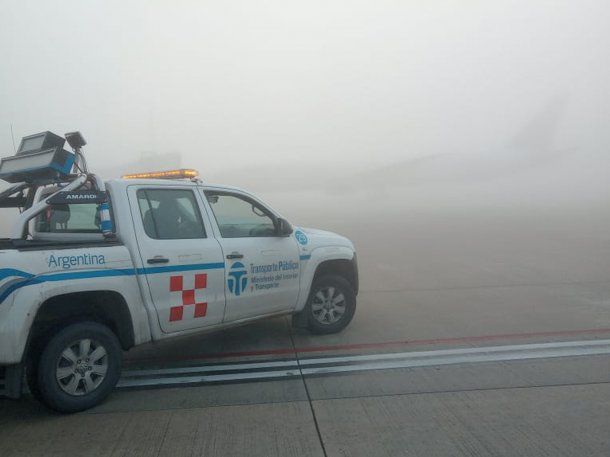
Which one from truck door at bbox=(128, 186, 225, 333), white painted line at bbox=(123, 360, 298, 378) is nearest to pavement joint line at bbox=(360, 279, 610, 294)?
white painted line at bbox=(123, 360, 298, 378)

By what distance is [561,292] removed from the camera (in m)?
9.20

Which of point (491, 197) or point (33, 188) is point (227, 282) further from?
point (491, 197)

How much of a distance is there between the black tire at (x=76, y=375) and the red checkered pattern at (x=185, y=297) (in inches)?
23.3

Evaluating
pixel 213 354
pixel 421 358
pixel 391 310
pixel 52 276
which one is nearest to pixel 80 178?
pixel 52 276

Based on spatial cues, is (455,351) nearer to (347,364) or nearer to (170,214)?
(347,364)

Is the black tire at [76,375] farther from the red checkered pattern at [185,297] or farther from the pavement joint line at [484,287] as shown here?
the pavement joint line at [484,287]

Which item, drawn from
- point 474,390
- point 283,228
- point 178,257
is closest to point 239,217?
point 283,228

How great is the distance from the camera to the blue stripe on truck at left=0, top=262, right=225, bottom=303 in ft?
13.1

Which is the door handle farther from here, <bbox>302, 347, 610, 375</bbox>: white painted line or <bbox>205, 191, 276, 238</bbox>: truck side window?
<bbox>302, 347, 610, 375</bbox>: white painted line

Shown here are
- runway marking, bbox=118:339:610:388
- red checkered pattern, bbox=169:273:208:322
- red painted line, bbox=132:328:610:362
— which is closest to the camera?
red checkered pattern, bbox=169:273:208:322

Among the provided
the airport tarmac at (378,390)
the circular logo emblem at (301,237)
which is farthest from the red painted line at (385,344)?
the circular logo emblem at (301,237)

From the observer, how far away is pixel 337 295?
22.3 ft

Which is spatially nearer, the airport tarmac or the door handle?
the airport tarmac

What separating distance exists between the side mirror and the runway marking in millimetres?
Result: 1377
